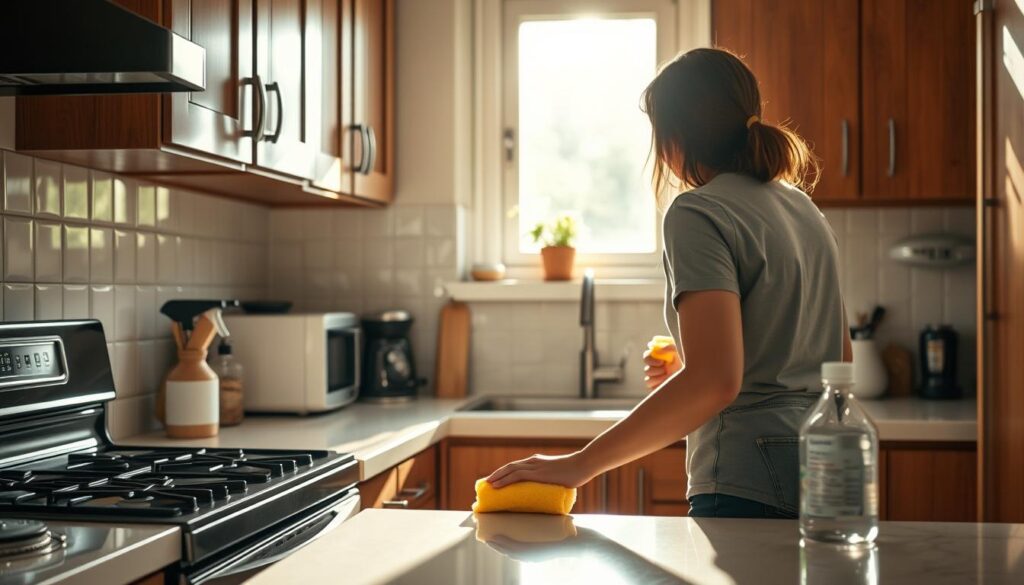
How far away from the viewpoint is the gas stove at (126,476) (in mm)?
1561

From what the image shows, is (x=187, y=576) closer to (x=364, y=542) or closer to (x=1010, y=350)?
(x=364, y=542)

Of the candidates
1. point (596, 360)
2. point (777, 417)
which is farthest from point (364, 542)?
point (596, 360)

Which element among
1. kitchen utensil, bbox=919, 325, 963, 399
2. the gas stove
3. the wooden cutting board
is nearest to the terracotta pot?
the wooden cutting board

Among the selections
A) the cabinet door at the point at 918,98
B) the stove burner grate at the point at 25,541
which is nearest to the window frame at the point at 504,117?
the cabinet door at the point at 918,98

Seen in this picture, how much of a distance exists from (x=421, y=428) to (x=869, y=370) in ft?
4.57

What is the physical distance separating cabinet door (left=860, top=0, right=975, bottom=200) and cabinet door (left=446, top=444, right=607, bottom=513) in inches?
47.1

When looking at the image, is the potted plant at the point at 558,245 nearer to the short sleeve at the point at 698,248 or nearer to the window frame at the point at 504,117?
the window frame at the point at 504,117

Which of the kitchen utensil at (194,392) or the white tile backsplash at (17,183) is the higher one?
the white tile backsplash at (17,183)

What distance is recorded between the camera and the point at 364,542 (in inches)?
46.8

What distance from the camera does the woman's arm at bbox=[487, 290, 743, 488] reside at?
131 centimetres

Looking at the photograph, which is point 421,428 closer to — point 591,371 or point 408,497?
point 408,497

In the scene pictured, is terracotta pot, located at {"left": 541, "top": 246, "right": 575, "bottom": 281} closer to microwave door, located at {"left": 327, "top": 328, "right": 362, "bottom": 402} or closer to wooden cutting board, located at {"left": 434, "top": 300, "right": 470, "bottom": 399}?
wooden cutting board, located at {"left": 434, "top": 300, "right": 470, "bottom": 399}

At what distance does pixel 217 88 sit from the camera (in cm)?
218

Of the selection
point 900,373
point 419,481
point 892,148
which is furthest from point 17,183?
point 900,373
